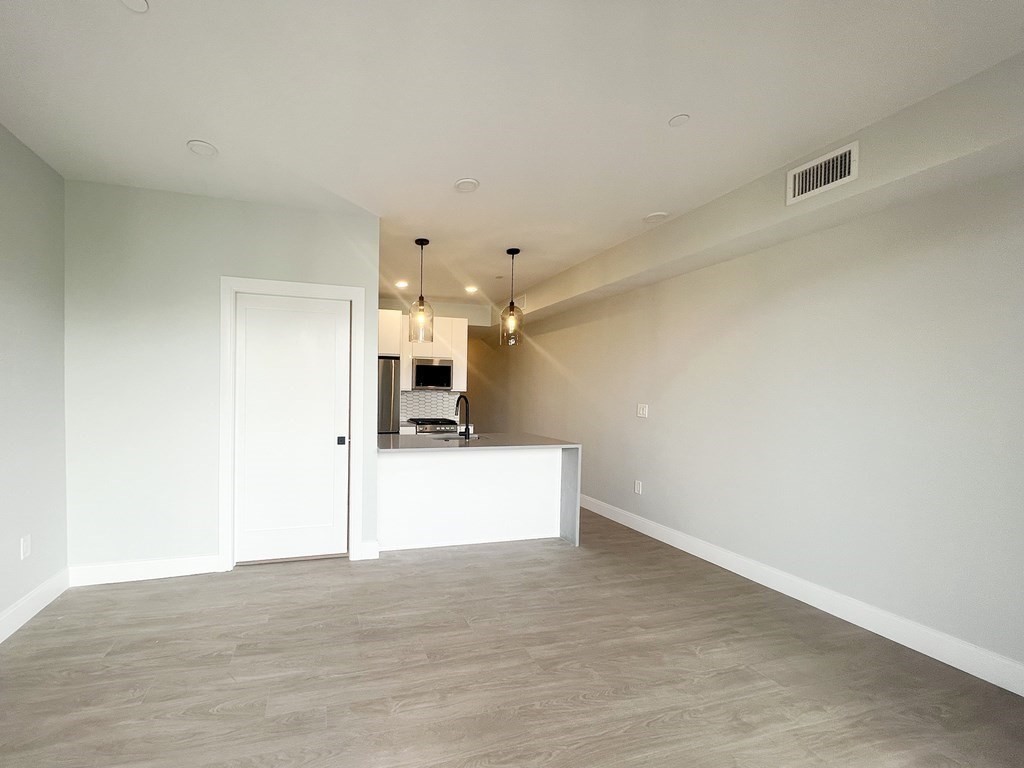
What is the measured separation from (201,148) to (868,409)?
4.12 meters

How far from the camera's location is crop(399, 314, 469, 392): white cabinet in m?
6.66

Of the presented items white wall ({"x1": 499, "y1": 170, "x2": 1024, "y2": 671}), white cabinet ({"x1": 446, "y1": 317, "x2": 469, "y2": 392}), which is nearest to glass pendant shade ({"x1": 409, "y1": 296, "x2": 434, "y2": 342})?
white wall ({"x1": 499, "y1": 170, "x2": 1024, "y2": 671})

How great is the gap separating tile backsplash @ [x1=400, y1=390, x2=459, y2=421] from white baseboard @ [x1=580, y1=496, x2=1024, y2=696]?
3.77 metres

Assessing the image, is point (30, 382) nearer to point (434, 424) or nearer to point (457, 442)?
point (457, 442)

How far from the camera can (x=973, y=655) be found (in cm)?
247

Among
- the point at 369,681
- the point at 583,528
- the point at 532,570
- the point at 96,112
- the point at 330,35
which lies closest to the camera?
the point at 330,35

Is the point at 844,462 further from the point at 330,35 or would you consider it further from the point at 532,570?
the point at 330,35

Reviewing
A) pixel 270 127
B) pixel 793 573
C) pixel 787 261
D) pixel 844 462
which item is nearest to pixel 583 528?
pixel 793 573

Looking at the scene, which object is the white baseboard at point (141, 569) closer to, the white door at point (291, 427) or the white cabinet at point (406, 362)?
the white door at point (291, 427)

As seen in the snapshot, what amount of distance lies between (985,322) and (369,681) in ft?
11.0

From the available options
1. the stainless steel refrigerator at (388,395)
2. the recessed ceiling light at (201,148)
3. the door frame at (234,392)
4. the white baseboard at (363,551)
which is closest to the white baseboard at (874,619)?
the white baseboard at (363,551)

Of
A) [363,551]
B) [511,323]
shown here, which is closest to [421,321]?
[511,323]

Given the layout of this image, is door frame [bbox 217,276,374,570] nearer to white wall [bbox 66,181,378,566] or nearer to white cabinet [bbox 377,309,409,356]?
white wall [bbox 66,181,378,566]

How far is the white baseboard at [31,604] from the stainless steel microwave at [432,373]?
396 centimetres
